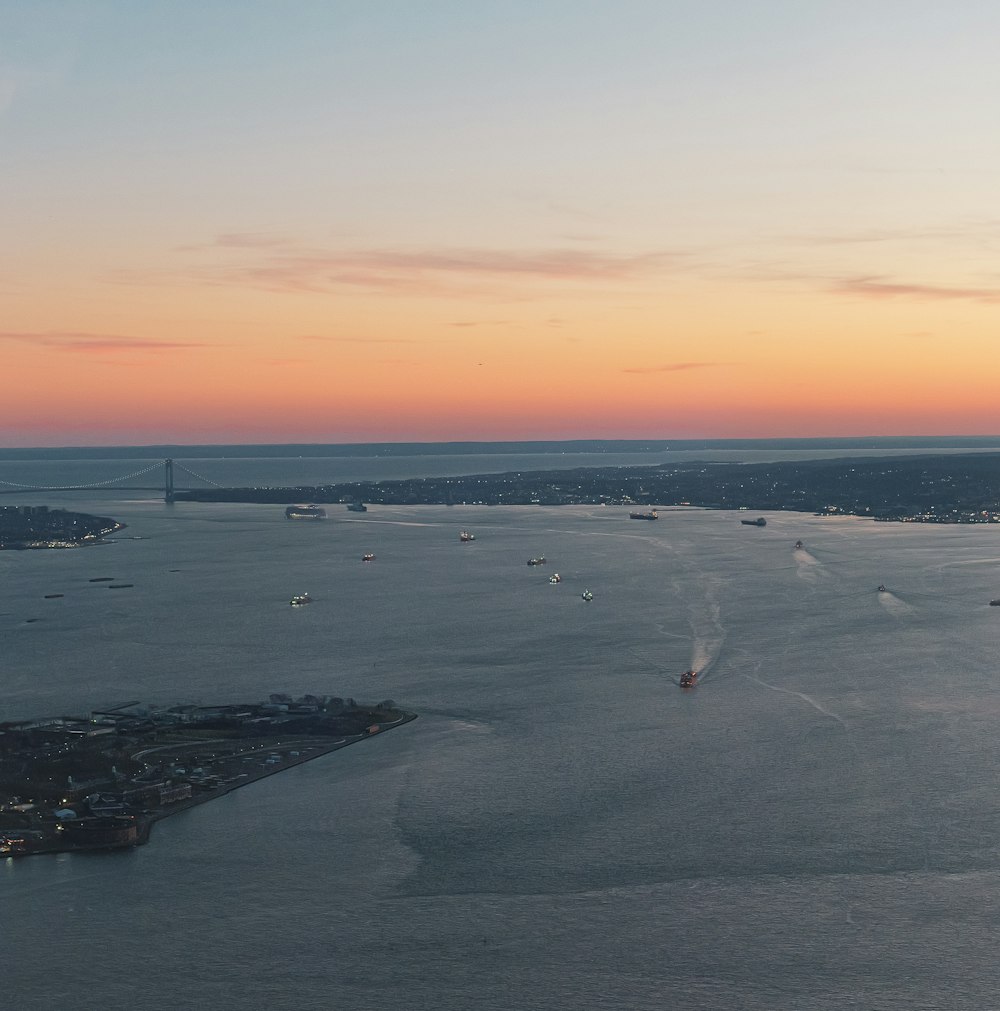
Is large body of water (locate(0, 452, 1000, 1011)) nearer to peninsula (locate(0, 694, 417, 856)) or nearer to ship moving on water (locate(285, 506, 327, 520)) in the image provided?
peninsula (locate(0, 694, 417, 856))

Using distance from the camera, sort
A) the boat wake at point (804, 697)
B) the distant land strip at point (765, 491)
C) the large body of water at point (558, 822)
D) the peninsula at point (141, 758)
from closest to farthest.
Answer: the large body of water at point (558, 822) → the peninsula at point (141, 758) → the boat wake at point (804, 697) → the distant land strip at point (765, 491)

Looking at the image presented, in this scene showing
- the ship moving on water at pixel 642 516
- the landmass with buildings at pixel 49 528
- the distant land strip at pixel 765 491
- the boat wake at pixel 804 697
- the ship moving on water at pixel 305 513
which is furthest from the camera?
the distant land strip at pixel 765 491

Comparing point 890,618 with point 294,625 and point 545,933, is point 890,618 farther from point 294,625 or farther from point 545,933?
point 545,933

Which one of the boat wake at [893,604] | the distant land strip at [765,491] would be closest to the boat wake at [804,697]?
the boat wake at [893,604]

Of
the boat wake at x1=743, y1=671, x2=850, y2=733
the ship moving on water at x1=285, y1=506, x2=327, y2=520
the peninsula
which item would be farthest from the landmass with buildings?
the boat wake at x1=743, y1=671, x2=850, y2=733

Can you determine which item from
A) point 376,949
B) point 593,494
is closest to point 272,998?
point 376,949

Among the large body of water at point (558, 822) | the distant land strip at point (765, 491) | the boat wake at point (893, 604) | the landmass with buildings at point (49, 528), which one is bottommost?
the large body of water at point (558, 822)

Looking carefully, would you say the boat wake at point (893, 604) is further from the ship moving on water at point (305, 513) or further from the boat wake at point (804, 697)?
the ship moving on water at point (305, 513)

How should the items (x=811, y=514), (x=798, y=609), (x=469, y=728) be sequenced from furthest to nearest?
(x=811, y=514)
(x=798, y=609)
(x=469, y=728)
